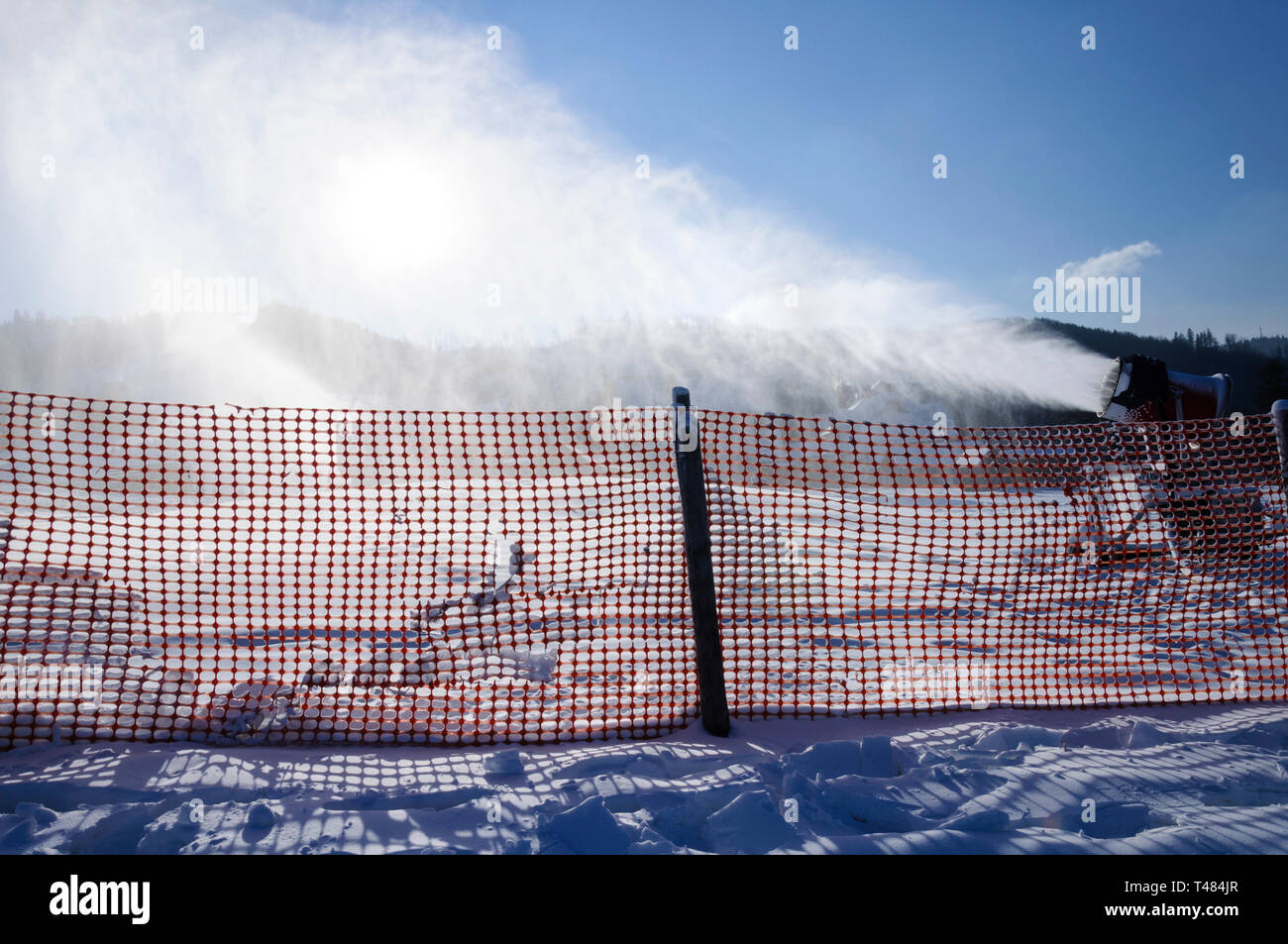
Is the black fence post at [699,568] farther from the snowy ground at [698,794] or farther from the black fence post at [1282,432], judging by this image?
the black fence post at [1282,432]

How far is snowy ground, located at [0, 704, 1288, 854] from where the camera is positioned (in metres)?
2.38

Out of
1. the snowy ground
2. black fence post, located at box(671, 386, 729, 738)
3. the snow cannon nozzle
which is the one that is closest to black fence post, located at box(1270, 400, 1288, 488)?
the snowy ground

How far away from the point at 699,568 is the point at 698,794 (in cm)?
104

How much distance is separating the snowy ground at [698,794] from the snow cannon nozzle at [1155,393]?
639 centimetres

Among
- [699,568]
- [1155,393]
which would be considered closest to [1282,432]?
[699,568]

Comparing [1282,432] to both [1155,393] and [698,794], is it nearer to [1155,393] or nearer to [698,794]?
[698,794]

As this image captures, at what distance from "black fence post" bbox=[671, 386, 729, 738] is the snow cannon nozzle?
7673 millimetres

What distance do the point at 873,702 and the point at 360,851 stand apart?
278 cm
